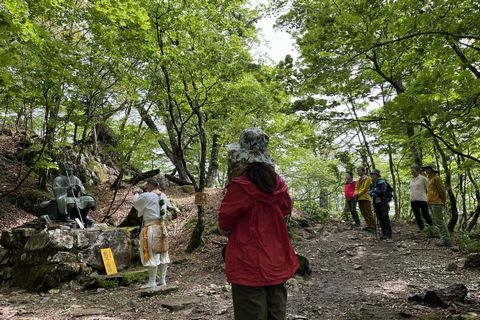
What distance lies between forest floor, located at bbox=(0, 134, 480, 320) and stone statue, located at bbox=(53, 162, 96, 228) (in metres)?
2.30

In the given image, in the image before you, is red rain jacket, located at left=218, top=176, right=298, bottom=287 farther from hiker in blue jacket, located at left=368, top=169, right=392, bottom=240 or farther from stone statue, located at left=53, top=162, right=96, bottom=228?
stone statue, located at left=53, top=162, right=96, bottom=228

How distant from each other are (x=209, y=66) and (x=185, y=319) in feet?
19.5

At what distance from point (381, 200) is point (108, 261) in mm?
7330

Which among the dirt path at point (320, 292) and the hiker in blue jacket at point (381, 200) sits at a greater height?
the hiker in blue jacket at point (381, 200)

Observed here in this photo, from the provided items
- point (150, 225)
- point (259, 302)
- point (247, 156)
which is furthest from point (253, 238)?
point (150, 225)

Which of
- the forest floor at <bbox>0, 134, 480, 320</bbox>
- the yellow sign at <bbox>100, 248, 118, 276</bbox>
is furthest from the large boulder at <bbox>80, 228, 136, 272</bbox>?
the forest floor at <bbox>0, 134, 480, 320</bbox>

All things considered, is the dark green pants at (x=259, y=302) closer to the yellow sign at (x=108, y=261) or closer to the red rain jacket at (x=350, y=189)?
the yellow sign at (x=108, y=261)

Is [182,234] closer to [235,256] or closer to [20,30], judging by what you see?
[20,30]

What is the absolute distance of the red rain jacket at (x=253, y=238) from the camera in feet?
8.46

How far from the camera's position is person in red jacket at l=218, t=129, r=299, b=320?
8.43ft

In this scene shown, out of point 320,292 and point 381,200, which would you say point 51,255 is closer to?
point 320,292

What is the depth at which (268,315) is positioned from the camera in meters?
2.69

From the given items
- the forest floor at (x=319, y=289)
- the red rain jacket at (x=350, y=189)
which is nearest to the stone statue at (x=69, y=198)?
the forest floor at (x=319, y=289)

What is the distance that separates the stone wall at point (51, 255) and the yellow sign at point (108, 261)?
0.53ft
